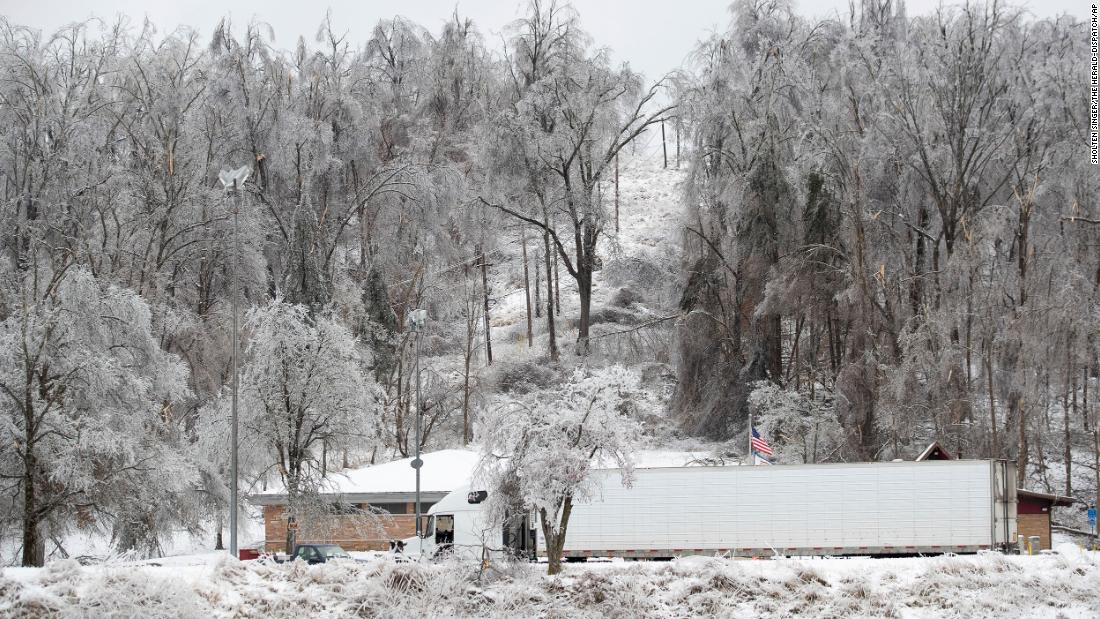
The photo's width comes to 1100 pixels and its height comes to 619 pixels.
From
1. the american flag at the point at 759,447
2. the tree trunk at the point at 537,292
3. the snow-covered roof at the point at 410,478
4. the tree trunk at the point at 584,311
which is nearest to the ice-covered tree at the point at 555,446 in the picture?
the american flag at the point at 759,447

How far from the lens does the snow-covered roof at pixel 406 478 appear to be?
38.8 metres

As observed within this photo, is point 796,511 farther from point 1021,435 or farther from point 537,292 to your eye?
point 537,292

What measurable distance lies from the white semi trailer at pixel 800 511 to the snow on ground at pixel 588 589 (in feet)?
12.8

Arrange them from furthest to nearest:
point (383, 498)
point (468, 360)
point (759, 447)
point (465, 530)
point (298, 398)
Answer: point (468, 360) → point (383, 498) → point (759, 447) → point (298, 398) → point (465, 530)

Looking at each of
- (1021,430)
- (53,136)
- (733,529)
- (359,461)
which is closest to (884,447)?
(1021,430)

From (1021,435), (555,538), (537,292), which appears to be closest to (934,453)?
(1021,435)

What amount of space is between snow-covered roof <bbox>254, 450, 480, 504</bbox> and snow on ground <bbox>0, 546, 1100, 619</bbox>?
13911mm

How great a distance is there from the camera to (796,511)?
28.5 metres

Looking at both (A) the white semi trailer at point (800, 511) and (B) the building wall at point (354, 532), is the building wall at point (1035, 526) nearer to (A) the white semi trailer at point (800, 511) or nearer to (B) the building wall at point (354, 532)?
(A) the white semi trailer at point (800, 511)

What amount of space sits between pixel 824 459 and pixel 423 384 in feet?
69.4

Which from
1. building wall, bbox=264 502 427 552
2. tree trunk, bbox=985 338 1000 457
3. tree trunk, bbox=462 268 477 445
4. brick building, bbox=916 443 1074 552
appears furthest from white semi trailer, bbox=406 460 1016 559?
tree trunk, bbox=462 268 477 445

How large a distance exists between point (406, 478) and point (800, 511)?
1541 centimetres

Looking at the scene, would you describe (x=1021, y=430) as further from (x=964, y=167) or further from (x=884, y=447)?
(x=964, y=167)

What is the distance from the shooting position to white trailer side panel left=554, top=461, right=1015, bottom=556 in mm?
28344
